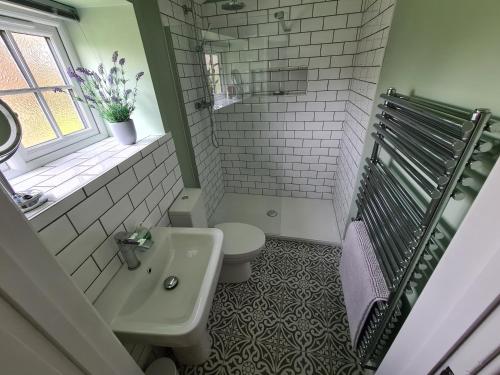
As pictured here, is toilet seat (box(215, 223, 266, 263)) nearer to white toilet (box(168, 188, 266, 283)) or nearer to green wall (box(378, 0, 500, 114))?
white toilet (box(168, 188, 266, 283))

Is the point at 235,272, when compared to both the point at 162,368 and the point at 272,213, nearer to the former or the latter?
the point at 162,368

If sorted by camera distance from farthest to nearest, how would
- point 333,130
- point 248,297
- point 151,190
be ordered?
point 333,130, point 248,297, point 151,190

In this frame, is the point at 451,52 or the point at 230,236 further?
the point at 230,236

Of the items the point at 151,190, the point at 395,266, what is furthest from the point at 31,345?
the point at 395,266

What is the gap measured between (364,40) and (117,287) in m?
2.20

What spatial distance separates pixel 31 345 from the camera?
0.34 m

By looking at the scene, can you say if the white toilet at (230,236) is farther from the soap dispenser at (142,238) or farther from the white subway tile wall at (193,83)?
the white subway tile wall at (193,83)

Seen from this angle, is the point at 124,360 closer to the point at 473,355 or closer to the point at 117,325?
the point at 117,325

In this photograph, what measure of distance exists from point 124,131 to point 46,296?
3.40 ft

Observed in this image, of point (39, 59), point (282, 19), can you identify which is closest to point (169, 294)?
point (39, 59)

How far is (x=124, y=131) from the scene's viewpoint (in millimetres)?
1196

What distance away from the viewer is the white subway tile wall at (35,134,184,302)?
2.38 ft

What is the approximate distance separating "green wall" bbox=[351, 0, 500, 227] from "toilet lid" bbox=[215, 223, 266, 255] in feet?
3.72

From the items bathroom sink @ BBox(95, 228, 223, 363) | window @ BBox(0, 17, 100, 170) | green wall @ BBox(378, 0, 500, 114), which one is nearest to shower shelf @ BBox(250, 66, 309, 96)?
green wall @ BBox(378, 0, 500, 114)
